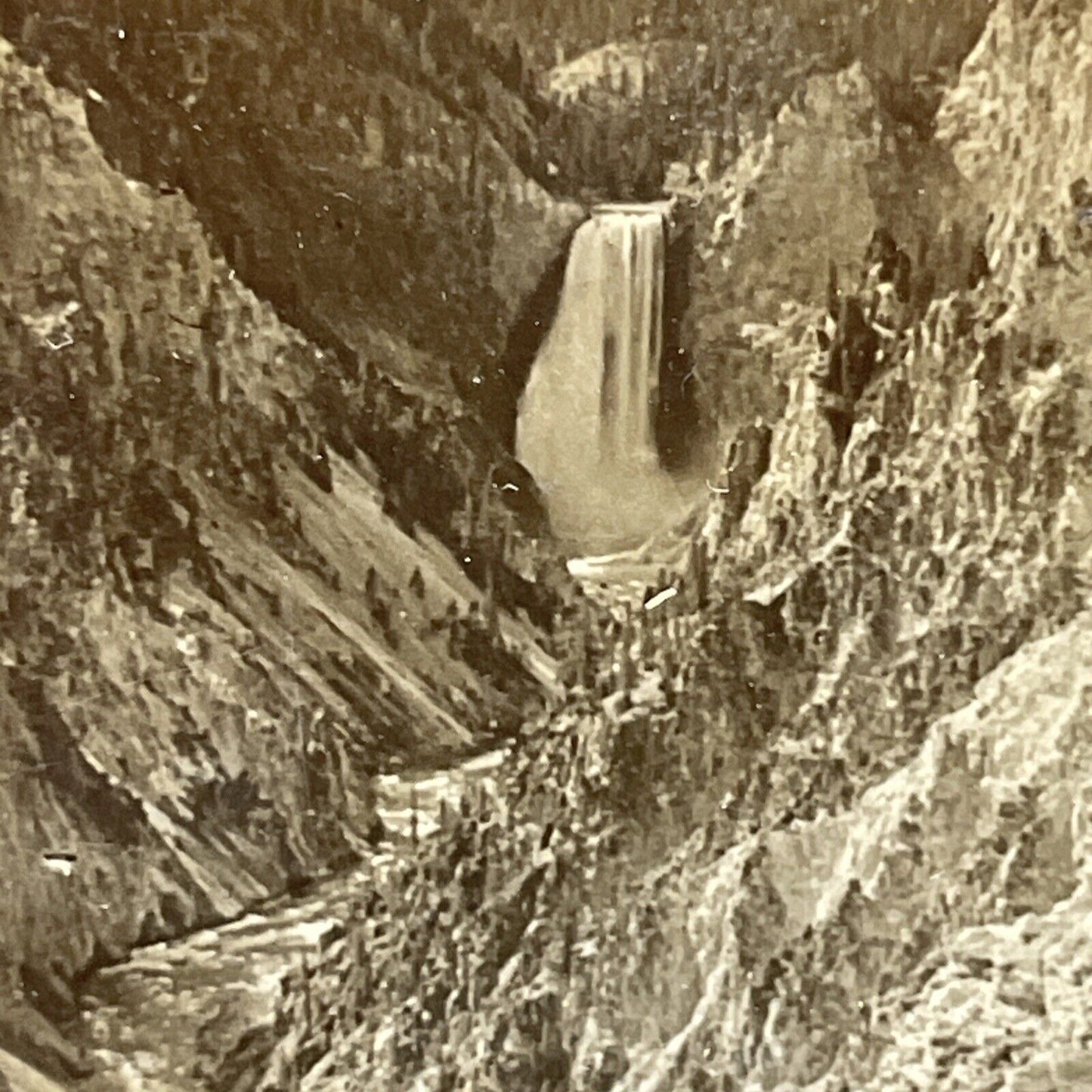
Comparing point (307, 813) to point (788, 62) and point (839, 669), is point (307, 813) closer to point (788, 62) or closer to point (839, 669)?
point (839, 669)

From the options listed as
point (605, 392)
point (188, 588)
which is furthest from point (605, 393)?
point (188, 588)

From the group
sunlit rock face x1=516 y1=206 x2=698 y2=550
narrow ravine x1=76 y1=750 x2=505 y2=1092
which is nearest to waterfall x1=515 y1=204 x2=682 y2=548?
sunlit rock face x1=516 y1=206 x2=698 y2=550

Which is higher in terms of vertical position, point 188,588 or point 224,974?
point 188,588

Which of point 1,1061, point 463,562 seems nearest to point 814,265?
point 463,562

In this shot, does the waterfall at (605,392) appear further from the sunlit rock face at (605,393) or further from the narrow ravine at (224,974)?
the narrow ravine at (224,974)

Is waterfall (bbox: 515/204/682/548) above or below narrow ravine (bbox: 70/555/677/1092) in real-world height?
above

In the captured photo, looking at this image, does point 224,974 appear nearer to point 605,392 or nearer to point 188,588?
point 188,588

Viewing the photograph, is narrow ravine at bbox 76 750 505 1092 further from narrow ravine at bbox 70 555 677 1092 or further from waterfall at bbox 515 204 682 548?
waterfall at bbox 515 204 682 548
